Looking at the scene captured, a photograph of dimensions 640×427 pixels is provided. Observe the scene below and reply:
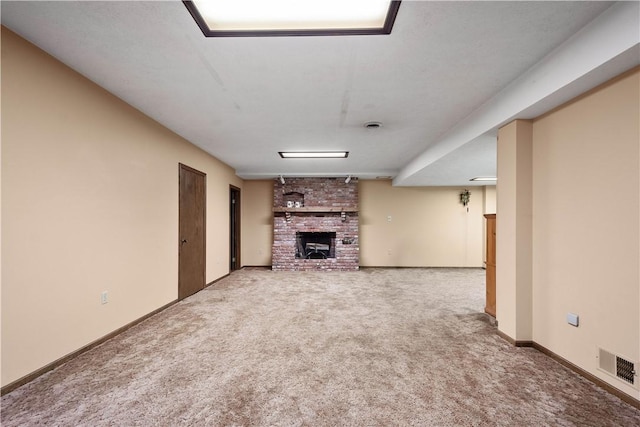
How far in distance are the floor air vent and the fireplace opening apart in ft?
18.0

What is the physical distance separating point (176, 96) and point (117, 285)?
1969mm

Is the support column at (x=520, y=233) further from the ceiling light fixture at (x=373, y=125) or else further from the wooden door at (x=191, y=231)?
the wooden door at (x=191, y=231)

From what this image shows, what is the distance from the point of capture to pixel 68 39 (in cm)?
191

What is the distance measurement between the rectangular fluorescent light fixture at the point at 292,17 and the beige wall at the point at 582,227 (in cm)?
167

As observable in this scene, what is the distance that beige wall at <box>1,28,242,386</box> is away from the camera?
74.1 inches

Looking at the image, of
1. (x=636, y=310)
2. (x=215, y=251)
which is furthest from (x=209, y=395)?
(x=215, y=251)

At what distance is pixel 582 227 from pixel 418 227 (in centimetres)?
524

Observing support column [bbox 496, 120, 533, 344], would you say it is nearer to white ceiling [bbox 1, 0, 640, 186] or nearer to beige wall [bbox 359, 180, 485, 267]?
white ceiling [bbox 1, 0, 640, 186]

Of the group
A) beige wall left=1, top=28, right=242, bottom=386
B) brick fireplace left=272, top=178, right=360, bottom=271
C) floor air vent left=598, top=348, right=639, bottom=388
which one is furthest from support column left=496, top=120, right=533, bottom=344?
brick fireplace left=272, top=178, right=360, bottom=271

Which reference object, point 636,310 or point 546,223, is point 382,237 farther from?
point 636,310

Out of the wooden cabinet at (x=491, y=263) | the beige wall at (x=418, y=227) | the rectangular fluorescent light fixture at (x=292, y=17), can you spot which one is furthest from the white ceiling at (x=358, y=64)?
the beige wall at (x=418, y=227)

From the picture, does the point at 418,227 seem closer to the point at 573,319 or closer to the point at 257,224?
the point at 257,224

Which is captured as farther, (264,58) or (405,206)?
(405,206)

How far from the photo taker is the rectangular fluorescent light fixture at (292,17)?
1.62 metres
